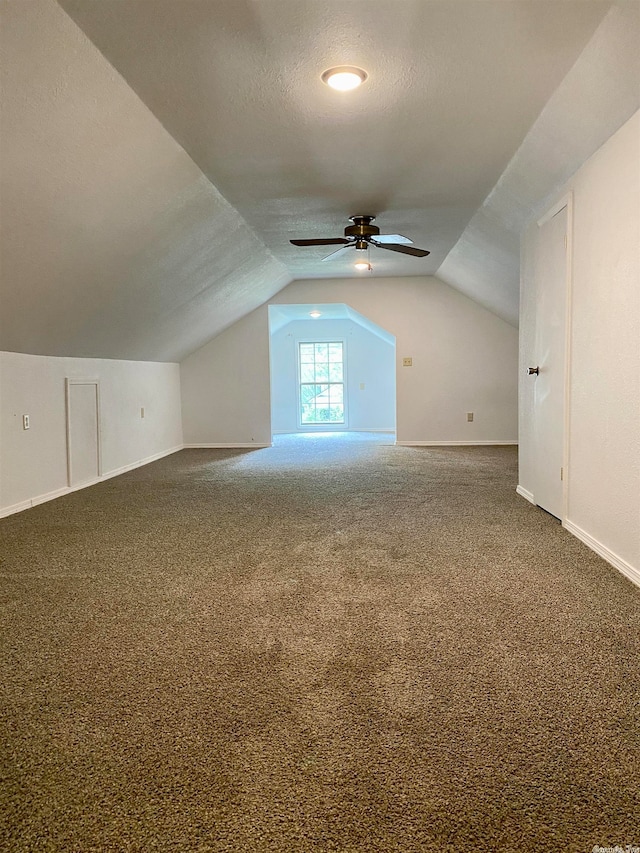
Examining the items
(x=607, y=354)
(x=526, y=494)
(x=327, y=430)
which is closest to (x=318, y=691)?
(x=607, y=354)

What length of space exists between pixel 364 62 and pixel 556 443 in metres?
2.44

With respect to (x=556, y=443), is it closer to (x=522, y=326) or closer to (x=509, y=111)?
(x=522, y=326)

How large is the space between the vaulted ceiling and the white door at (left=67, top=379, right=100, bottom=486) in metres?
0.40

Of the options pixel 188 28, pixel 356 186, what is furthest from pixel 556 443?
pixel 188 28

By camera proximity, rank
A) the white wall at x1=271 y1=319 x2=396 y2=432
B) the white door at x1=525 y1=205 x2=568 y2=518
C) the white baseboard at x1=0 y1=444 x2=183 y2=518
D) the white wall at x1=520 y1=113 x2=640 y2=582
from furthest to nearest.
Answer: the white wall at x1=271 y1=319 x2=396 y2=432 < the white baseboard at x1=0 y1=444 x2=183 y2=518 < the white door at x1=525 y1=205 x2=568 y2=518 < the white wall at x1=520 y1=113 x2=640 y2=582

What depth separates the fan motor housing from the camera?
15.5 ft

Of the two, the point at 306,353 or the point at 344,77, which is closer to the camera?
the point at 344,77

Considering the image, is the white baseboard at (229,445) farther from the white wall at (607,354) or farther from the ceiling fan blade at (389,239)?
the white wall at (607,354)

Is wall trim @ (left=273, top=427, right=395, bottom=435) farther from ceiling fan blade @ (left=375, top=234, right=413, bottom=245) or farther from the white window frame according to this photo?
ceiling fan blade @ (left=375, top=234, right=413, bottom=245)

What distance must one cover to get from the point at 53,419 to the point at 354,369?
5.92 m

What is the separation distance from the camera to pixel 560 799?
1291mm

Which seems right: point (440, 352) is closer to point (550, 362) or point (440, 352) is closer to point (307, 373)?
point (307, 373)

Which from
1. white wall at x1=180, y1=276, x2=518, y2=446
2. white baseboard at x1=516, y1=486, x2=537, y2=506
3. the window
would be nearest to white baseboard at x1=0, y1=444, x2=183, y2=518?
white wall at x1=180, y1=276, x2=518, y2=446

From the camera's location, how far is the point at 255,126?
122 inches
